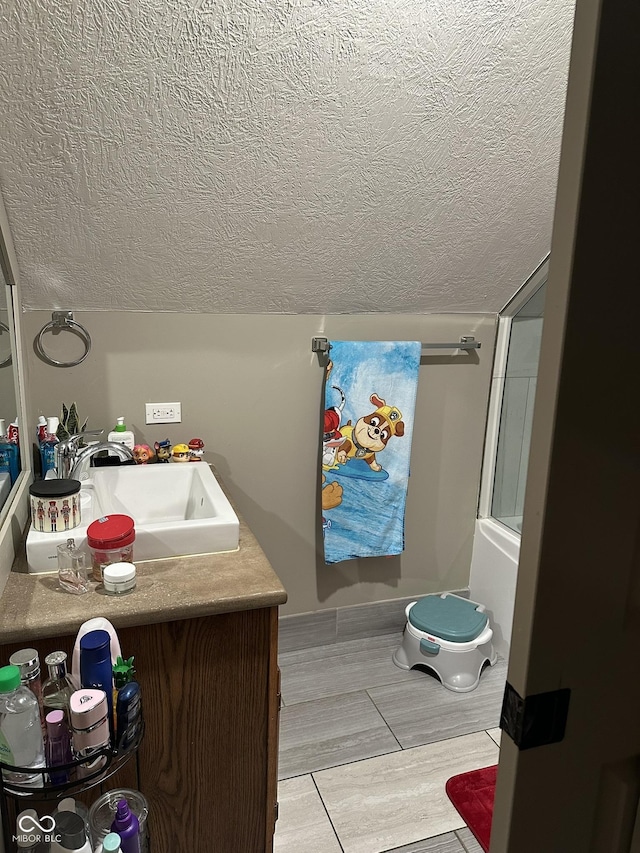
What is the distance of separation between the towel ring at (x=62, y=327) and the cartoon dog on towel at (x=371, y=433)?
3.03ft

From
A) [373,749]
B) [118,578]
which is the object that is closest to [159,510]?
[118,578]

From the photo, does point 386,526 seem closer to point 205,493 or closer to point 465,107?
point 205,493

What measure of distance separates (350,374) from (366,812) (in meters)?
1.37

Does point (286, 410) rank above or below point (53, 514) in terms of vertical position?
above

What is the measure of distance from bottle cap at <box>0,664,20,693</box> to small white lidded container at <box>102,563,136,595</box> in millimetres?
307

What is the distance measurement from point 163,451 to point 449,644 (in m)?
1.24

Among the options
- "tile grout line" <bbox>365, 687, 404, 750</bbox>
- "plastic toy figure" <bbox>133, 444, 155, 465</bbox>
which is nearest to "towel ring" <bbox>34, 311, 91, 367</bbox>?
"plastic toy figure" <bbox>133, 444, 155, 465</bbox>

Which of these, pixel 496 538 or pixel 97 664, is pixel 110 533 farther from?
pixel 496 538

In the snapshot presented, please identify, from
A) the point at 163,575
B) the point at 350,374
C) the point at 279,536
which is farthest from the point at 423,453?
the point at 163,575

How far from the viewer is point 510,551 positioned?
2.45 m

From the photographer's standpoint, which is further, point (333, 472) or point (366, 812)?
point (333, 472)

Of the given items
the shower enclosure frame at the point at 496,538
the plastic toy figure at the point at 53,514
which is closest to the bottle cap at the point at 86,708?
the plastic toy figure at the point at 53,514

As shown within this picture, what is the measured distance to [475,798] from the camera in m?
1.38

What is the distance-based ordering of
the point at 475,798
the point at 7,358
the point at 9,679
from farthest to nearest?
the point at 7,358 < the point at 475,798 < the point at 9,679
